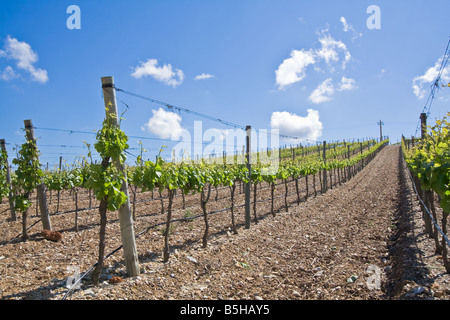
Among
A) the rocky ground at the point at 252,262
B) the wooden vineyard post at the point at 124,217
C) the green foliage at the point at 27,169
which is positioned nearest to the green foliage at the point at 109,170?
the wooden vineyard post at the point at 124,217

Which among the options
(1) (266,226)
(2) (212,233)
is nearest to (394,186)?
(1) (266,226)

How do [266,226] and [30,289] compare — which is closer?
[30,289]

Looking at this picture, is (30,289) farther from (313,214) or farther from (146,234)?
(313,214)

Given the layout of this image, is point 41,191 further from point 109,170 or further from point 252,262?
point 252,262

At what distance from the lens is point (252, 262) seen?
6.13 meters

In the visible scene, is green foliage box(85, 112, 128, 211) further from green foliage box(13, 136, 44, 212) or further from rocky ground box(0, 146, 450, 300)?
green foliage box(13, 136, 44, 212)

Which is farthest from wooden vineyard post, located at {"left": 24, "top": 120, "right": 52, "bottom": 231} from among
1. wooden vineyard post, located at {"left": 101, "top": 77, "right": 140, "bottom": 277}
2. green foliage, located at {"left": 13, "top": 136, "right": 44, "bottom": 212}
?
wooden vineyard post, located at {"left": 101, "top": 77, "right": 140, "bottom": 277}

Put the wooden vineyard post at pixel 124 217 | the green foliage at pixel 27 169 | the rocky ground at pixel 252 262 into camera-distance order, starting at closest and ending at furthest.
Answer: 1. the rocky ground at pixel 252 262
2. the wooden vineyard post at pixel 124 217
3. the green foliage at pixel 27 169

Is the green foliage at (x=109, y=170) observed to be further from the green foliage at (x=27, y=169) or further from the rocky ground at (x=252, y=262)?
the green foliage at (x=27, y=169)

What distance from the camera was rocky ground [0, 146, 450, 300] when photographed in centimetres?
459

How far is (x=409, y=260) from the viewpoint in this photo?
17.5 ft

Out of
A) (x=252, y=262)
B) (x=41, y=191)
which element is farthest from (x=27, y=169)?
(x=252, y=262)

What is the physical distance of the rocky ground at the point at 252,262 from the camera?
15.1ft
